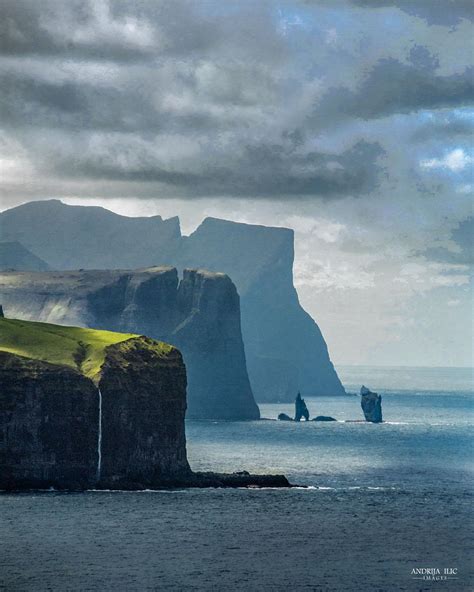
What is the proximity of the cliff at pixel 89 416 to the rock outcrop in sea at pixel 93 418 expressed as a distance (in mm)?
117

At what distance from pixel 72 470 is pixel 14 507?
60.7 ft

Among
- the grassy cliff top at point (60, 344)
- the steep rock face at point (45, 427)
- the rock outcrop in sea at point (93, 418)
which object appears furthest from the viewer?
the grassy cliff top at point (60, 344)

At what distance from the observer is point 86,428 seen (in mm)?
165750

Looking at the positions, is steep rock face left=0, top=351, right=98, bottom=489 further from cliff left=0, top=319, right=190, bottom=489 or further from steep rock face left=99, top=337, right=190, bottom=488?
steep rock face left=99, top=337, right=190, bottom=488

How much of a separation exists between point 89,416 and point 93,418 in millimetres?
578

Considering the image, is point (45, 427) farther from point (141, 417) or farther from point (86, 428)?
point (141, 417)

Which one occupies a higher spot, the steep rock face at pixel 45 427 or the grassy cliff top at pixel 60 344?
the grassy cliff top at pixel 60 344

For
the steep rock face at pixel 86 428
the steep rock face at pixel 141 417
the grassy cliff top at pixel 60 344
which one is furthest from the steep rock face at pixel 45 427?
the grassy cliff top at pixel 60 344

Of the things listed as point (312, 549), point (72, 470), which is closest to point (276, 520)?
point (312, 549)

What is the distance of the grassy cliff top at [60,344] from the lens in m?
174

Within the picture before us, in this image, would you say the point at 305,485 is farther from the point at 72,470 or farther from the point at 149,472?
the point at 72,470

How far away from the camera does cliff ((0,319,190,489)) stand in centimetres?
→ 16338

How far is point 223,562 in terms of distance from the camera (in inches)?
4587

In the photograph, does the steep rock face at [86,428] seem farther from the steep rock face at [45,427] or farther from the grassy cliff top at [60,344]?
the grassy cliff top at [60,344]
